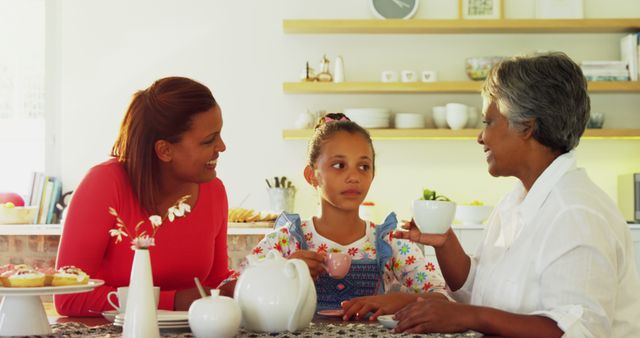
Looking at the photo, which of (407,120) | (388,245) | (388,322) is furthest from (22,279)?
(407,120)

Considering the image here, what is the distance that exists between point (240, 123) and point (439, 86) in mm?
1212

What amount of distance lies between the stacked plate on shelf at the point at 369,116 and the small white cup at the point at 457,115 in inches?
14.8

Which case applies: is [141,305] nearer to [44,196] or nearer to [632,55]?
[44,196]

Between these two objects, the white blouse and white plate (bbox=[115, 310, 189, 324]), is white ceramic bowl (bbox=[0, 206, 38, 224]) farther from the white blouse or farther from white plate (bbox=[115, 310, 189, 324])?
the white blouse

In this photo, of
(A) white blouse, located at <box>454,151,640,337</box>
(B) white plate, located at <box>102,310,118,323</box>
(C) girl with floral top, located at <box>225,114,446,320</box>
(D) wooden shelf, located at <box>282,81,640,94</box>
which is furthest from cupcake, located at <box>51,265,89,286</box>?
(D) wooden shelf, located at <box>282,81,640,94</box>

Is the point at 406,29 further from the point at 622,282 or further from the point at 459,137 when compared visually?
the point at 622,282

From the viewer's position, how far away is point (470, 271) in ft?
7.36

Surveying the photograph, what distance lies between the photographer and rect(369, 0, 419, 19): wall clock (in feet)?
17.3

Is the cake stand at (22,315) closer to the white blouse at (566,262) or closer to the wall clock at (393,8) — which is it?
the white blouse at (566,262)

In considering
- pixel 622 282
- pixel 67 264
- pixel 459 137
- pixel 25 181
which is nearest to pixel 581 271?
pixel 622 282

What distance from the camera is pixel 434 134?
16.8 ft

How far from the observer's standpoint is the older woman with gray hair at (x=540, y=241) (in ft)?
5.63

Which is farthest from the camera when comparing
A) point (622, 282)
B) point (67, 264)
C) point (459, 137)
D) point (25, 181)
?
point (25, 181)

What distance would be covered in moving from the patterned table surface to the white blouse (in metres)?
0.19
